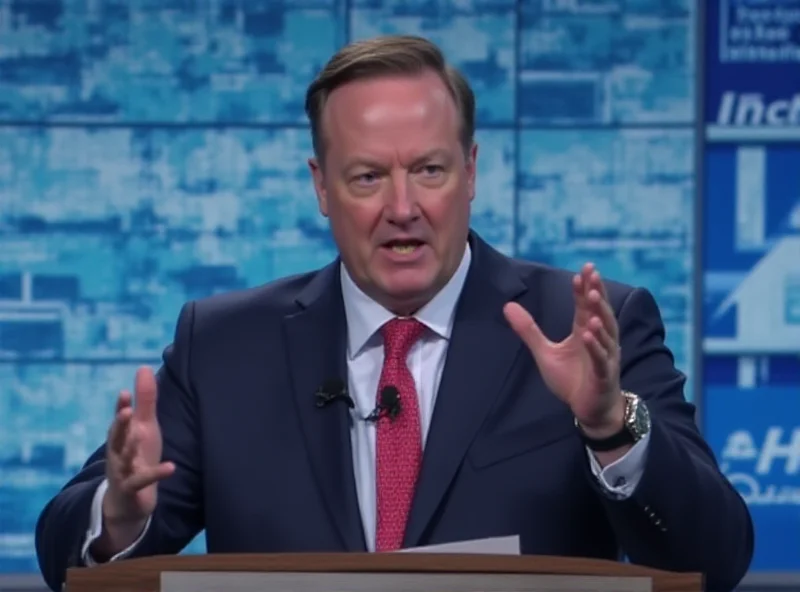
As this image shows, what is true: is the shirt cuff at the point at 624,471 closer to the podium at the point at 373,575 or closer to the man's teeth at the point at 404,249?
the podium at the point at 373,575

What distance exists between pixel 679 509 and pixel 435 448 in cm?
39

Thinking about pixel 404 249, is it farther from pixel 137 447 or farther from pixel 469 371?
pixel 137 447

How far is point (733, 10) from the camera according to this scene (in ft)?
13.3

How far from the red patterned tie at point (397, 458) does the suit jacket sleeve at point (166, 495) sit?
12.3 inches

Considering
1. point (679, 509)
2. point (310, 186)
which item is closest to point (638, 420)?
point (679, 509)

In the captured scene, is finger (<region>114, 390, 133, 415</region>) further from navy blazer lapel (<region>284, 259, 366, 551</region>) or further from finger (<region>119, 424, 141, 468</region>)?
navy blazer lapel (<region>284, 259, 366, 551</region>)

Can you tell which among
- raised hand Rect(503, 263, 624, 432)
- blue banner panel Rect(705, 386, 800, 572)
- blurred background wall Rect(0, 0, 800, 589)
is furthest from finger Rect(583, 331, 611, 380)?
blue banner panel Rect(705, 386, 800, 572)

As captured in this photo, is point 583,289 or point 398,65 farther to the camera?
point 398,65

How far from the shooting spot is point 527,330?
1808 mm

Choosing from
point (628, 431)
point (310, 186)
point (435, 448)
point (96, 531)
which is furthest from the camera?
point (310, 186)

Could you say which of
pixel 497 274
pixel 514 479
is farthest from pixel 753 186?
pixel 514 479

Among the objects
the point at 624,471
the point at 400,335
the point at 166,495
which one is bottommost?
the point at 166,495

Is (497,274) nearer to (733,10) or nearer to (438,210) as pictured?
(438,210)

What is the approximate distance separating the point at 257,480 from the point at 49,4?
2.27 m
